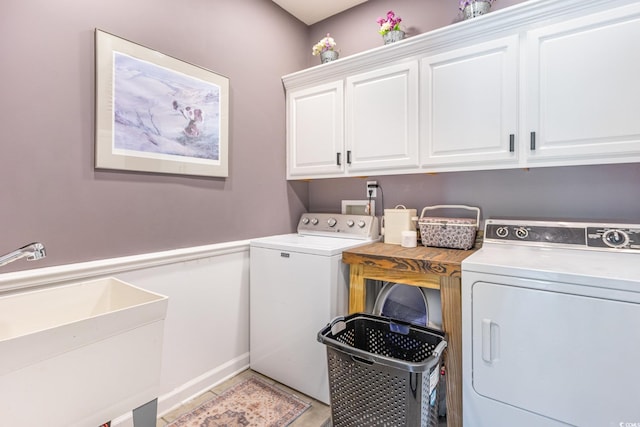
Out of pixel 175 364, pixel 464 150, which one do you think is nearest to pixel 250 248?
pixel 175 364

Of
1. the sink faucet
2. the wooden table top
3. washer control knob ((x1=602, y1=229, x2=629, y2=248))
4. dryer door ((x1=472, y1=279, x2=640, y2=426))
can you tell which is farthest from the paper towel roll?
the sink faucet

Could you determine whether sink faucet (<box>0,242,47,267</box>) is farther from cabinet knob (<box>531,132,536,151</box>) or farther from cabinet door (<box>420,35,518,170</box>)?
cabinet knob (<box>531,132,536,151</box>)

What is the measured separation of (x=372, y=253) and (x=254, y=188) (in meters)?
1.01

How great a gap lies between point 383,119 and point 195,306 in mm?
1657

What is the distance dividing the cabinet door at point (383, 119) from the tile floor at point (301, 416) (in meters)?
1.47

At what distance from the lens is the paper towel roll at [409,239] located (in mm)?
1955

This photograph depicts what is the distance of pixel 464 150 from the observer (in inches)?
68.7

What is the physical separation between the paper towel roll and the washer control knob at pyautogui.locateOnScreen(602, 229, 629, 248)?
91 cm

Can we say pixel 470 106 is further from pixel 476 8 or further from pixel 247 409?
pixel 247 409

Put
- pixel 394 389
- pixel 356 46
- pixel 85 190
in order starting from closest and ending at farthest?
pixel 394 389, pixel 85 190, pixel 356 46

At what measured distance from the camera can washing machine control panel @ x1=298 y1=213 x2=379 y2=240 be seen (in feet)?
7.29

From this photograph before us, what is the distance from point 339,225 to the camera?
2.37 m

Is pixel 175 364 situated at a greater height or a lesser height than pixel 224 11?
lesser

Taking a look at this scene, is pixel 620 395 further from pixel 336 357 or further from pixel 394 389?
pixel 336 357
